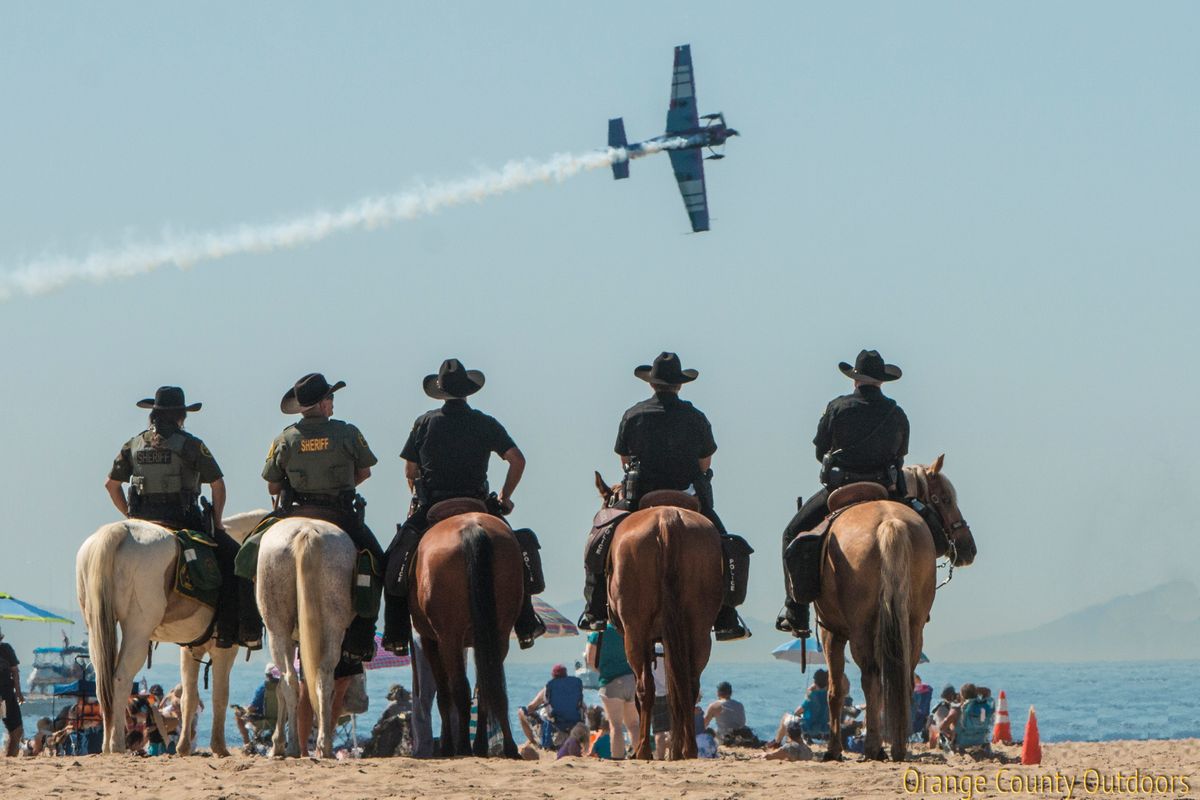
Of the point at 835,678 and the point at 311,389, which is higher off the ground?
the point at 311,389

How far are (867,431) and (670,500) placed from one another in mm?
1522

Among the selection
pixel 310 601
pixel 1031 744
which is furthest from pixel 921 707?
pixel 310 601

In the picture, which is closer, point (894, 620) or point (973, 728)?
point (894, 620)

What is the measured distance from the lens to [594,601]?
14.3 metres

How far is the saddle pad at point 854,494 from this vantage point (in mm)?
13992

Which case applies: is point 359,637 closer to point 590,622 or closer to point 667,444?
point 590,622

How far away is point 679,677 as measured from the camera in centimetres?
1352

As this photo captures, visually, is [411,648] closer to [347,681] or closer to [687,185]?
[347,681]

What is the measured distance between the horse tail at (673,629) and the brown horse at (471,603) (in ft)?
3.26

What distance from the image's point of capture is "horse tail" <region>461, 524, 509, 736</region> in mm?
13172

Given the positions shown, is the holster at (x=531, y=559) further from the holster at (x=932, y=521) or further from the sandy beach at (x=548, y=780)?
the holster at (x=932, y=521)

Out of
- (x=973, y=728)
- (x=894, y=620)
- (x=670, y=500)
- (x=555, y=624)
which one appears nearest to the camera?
(x=894, y=620)

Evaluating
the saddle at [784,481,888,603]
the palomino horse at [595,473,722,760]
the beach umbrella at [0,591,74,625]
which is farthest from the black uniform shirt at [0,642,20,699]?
the saddle at [784,481,888,603]

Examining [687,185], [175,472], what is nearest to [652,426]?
[175,472]
